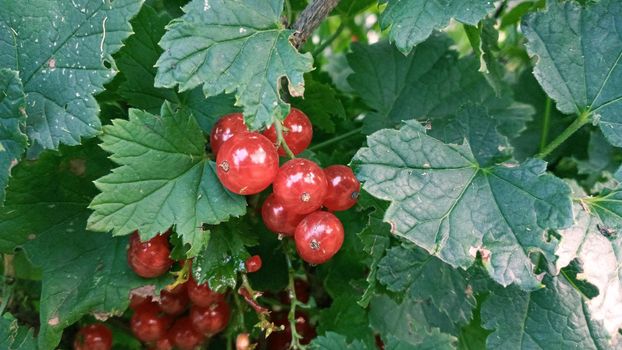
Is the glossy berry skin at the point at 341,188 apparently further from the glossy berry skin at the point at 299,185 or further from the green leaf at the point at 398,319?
the green leaf at the point at 398,319

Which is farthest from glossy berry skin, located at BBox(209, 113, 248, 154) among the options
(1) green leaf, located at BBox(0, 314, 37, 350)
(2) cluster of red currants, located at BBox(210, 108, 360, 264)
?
(1) green leaf, located at BBox(0, 314, 37, 350)

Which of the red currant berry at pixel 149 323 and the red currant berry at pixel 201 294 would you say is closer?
the red currant berry at pixel 201 294

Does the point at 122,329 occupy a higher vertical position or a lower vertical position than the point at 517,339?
lower

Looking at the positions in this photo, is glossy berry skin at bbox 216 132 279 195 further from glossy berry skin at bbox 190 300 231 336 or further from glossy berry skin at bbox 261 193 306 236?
glossy berry skin at bbox 190 300 231 336

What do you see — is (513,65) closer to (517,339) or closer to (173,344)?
(517,339)

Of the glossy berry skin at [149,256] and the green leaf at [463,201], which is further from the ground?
the green leaf at [463,201]

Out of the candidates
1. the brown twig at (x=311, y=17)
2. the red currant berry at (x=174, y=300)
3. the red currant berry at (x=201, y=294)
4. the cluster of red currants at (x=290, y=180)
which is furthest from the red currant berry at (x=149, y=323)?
the brown twig at (x=311, y=17)

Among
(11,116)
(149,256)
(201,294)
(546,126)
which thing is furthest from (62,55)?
(546,126)

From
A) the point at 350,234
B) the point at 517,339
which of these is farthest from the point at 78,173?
the point at 517,339

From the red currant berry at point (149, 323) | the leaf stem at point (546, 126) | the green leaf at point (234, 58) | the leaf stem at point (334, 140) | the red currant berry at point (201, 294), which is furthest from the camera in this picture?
the leaf stem at point (546, 126)
